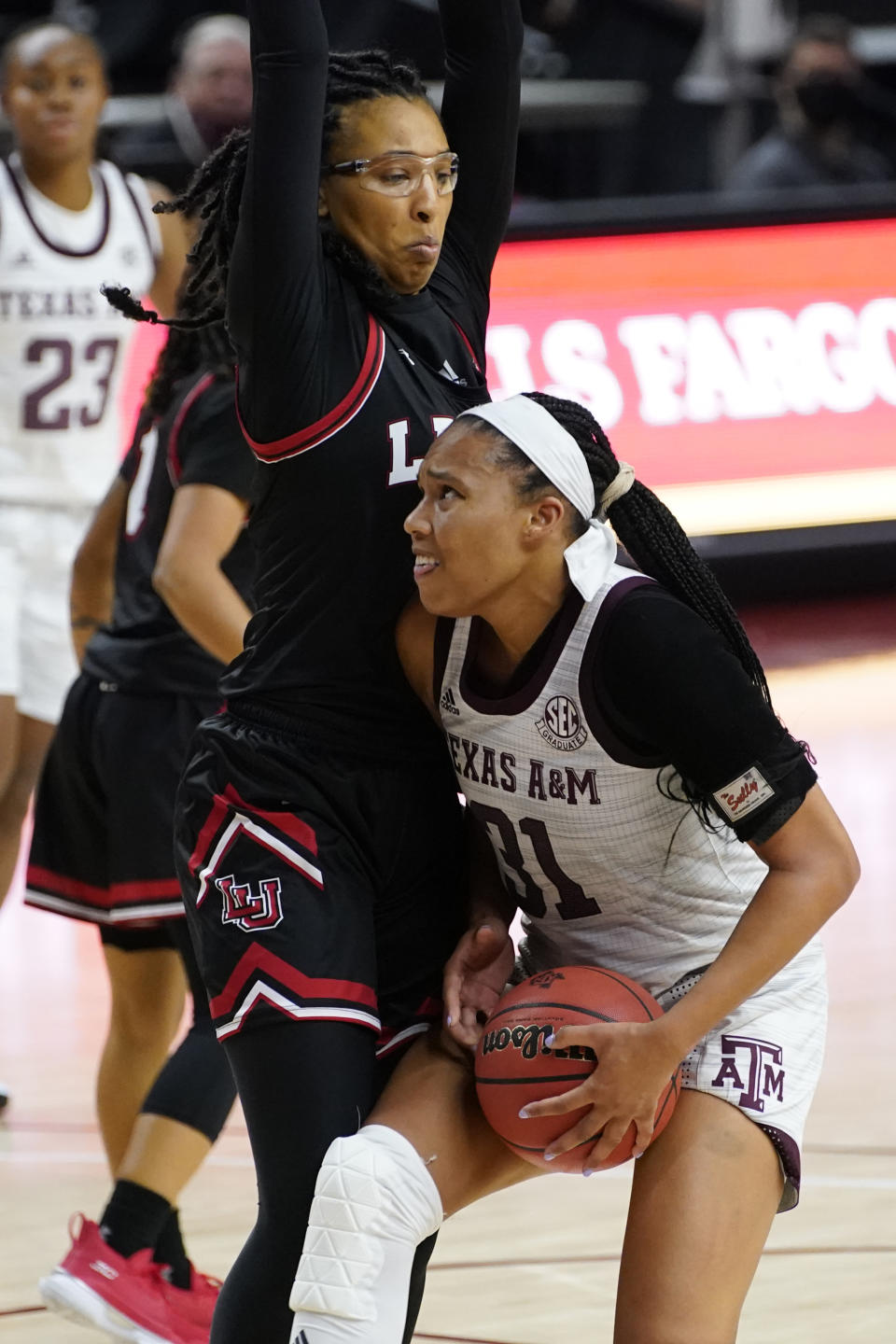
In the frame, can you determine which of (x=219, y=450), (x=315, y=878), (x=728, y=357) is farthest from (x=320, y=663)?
(x=728, y=357)

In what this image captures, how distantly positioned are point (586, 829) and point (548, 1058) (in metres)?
0.30

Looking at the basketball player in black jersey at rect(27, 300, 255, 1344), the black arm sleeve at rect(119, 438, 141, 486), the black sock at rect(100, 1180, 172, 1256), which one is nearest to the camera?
the black sock at rect(100, 1180, 172, 1256)

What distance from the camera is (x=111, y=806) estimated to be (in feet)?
13.1

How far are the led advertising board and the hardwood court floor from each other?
3.28m


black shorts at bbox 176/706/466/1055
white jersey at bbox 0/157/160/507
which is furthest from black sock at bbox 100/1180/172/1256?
white jersey at bbox 0/157/160/507

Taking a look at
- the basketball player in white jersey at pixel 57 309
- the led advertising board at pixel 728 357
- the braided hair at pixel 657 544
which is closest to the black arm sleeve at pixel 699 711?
the braided hair at pixel 657 544

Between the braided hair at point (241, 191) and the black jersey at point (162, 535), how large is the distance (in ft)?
2.44

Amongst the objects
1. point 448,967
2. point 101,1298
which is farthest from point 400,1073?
point 101,1298

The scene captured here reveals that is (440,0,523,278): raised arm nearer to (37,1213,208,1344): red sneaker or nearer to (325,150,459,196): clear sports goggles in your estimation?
(325,150,459,196): clear sports goggles

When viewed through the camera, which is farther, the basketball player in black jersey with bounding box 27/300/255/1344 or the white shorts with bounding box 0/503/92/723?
the white shorts with bounding box 0/503/92/723

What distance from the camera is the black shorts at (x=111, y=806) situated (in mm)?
3910

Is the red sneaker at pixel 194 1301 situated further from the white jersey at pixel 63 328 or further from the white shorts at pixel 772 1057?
the white jersey at pixel 63 328

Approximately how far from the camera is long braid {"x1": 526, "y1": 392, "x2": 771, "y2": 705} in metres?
2.79

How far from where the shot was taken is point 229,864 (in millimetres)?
2812
